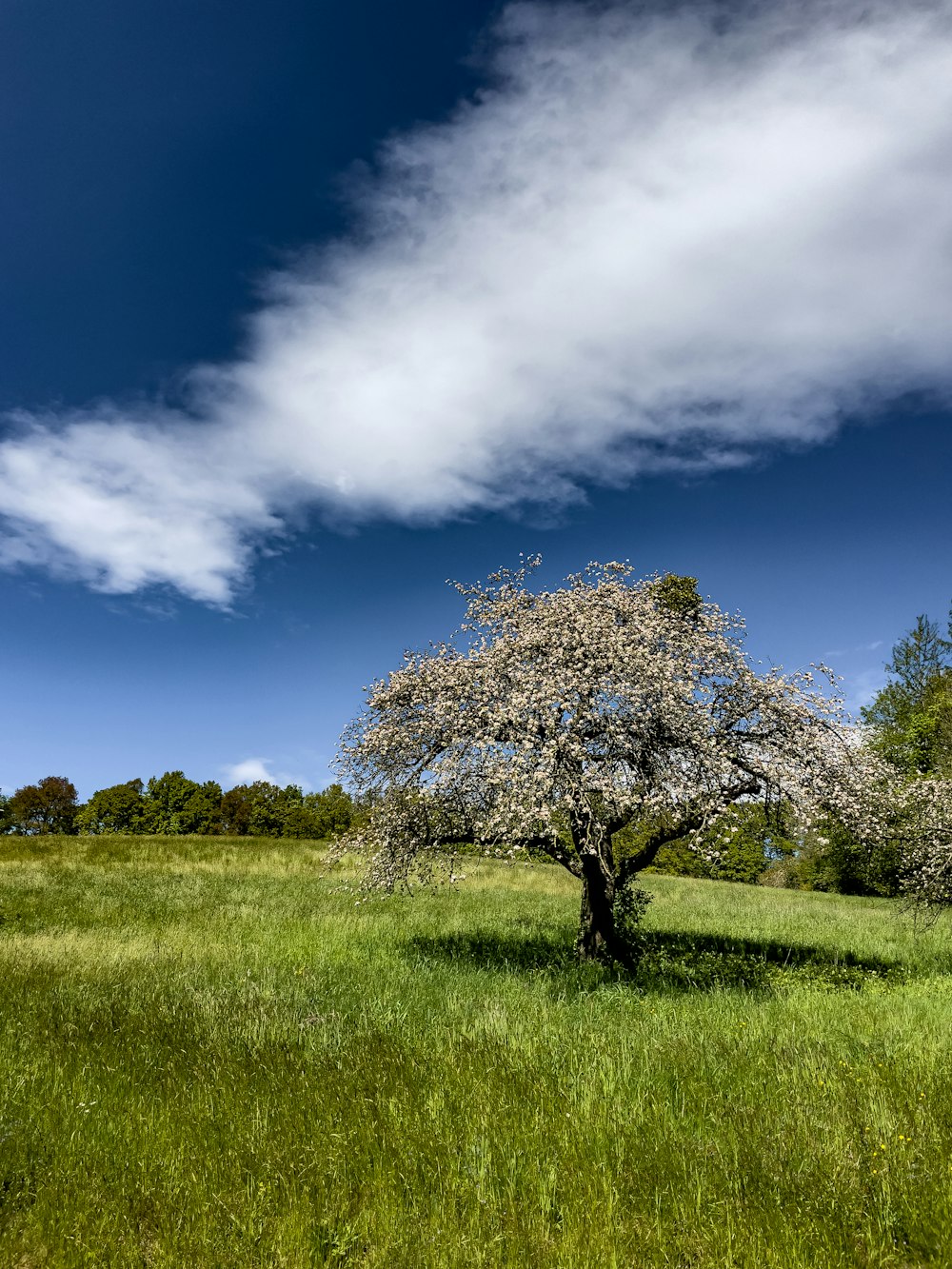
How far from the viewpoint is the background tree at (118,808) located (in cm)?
9519

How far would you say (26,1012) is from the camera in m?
10.1

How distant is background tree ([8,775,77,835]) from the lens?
10056cm

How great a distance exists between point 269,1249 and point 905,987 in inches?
556

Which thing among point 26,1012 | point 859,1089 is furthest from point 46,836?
point 859,1089

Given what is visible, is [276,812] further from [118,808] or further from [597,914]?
[597,914]

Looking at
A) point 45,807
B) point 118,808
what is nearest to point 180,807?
point 118,808

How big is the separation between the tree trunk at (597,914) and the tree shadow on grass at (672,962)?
1.52ft

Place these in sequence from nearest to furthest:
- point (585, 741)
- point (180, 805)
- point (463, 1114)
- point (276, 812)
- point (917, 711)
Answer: point (463, 1114), point (585, 741), point (917, 711), point (276, 812), point (180, 805)

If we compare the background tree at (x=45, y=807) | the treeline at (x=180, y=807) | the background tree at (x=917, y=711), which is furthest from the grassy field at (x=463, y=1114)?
the background tree at (x=45, y=807)

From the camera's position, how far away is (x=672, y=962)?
15305mm

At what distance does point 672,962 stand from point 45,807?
111236mm

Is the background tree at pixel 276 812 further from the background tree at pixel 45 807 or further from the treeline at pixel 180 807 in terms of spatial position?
the background tree at pixel 45 807

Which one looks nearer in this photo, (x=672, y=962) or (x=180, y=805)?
(x=672, y=962)

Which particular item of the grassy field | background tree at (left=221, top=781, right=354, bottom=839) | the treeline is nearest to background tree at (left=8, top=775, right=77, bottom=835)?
the treeline
